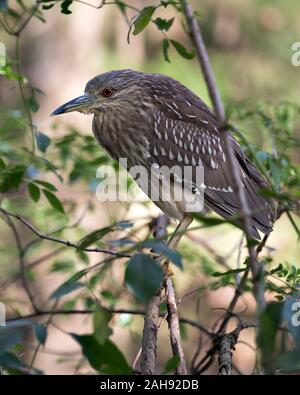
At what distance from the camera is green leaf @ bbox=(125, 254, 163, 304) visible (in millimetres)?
1237

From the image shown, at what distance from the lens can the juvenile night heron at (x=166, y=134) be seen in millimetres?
3381

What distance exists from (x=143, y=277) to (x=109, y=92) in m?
2.32

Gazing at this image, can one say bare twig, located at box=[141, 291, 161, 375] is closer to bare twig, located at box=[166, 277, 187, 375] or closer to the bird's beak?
bare twig, located at box=[166, 277, 187, 375]

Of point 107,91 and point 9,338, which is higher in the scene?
point 107,91

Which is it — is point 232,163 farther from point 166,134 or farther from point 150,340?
point 166,134

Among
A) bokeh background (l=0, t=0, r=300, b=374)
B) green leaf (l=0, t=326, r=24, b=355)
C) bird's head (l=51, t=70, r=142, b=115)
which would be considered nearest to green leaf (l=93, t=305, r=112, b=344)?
green leaf (l=0, t=326, r=24, b=355)

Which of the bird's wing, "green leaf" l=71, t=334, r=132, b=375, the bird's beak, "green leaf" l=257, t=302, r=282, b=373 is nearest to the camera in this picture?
"green leaf" l=257, t=302, r=282, b=373

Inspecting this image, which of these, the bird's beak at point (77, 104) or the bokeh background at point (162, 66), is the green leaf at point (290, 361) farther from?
the bokeh background at point (162, 66)

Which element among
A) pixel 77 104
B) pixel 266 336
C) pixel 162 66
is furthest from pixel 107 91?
pixel 162 66

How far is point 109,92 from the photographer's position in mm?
3479

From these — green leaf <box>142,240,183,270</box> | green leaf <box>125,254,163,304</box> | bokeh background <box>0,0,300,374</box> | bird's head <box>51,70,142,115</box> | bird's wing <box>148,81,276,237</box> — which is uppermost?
bokeh background <box>0,0,300,374</box>

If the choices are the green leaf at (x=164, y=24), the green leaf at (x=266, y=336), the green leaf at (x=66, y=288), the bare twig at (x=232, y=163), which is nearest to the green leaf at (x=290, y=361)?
the green leaf at (x=266, y=336)

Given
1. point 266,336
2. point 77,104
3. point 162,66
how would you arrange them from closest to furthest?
point 266,336 → point 77,104 → point 162,66
